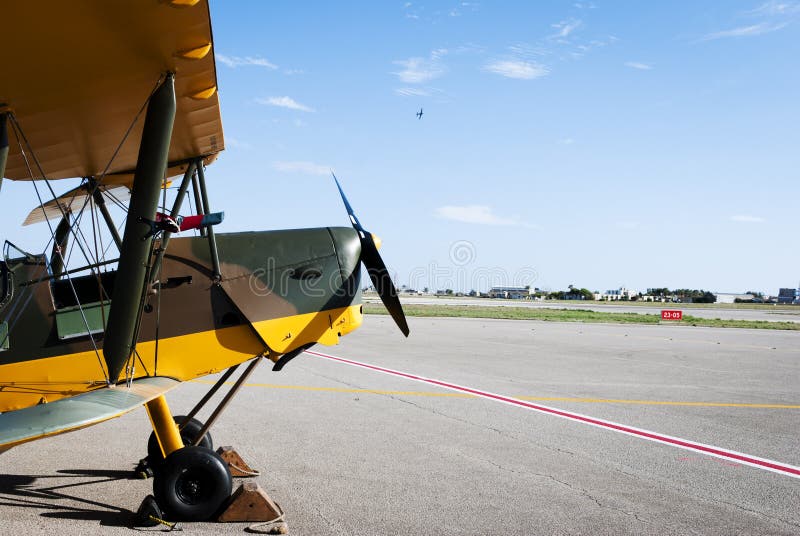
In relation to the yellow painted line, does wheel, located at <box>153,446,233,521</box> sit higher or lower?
higher

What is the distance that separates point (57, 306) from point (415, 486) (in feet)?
10.1

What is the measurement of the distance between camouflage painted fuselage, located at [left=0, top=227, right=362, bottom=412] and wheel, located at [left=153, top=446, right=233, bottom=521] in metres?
0.81

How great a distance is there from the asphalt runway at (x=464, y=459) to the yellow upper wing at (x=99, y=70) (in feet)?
9.16

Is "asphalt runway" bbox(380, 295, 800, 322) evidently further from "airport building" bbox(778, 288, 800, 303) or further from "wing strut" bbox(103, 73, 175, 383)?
"airport building" bbox(778, 288, 800, 303)

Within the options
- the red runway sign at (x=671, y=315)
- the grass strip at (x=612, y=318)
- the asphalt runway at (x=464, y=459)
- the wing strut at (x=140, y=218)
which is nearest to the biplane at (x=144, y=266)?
the wing strut at (x=140, y=218)

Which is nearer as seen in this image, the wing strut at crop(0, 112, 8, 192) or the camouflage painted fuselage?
the wing strut at crop(0, 112, 8, 192)

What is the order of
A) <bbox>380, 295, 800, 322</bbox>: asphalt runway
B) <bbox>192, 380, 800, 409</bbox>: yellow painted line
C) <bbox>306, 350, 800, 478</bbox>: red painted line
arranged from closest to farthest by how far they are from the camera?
<bbox>306, 350, 800, 478</bbox>: red painted line → <bbox>192, 380, 800, 409</bbox>: yellow painted line → <bbox>380, 295, 800, 322</bbox>: asphalt runway

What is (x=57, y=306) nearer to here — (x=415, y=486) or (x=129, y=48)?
(x=129, y=48)

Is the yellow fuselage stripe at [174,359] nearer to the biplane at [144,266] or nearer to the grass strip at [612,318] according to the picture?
the biplane at [144,266]

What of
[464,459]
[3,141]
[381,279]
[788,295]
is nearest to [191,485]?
[381,279]

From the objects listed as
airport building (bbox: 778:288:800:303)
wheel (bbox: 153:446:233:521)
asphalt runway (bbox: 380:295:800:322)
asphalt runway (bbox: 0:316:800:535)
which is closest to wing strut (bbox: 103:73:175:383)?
wheel (bbox: 153:446:233:521)

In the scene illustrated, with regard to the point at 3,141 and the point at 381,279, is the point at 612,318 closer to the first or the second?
the point at 381,279

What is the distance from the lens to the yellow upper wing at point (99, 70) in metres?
3.35

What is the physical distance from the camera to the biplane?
11.5 ft
